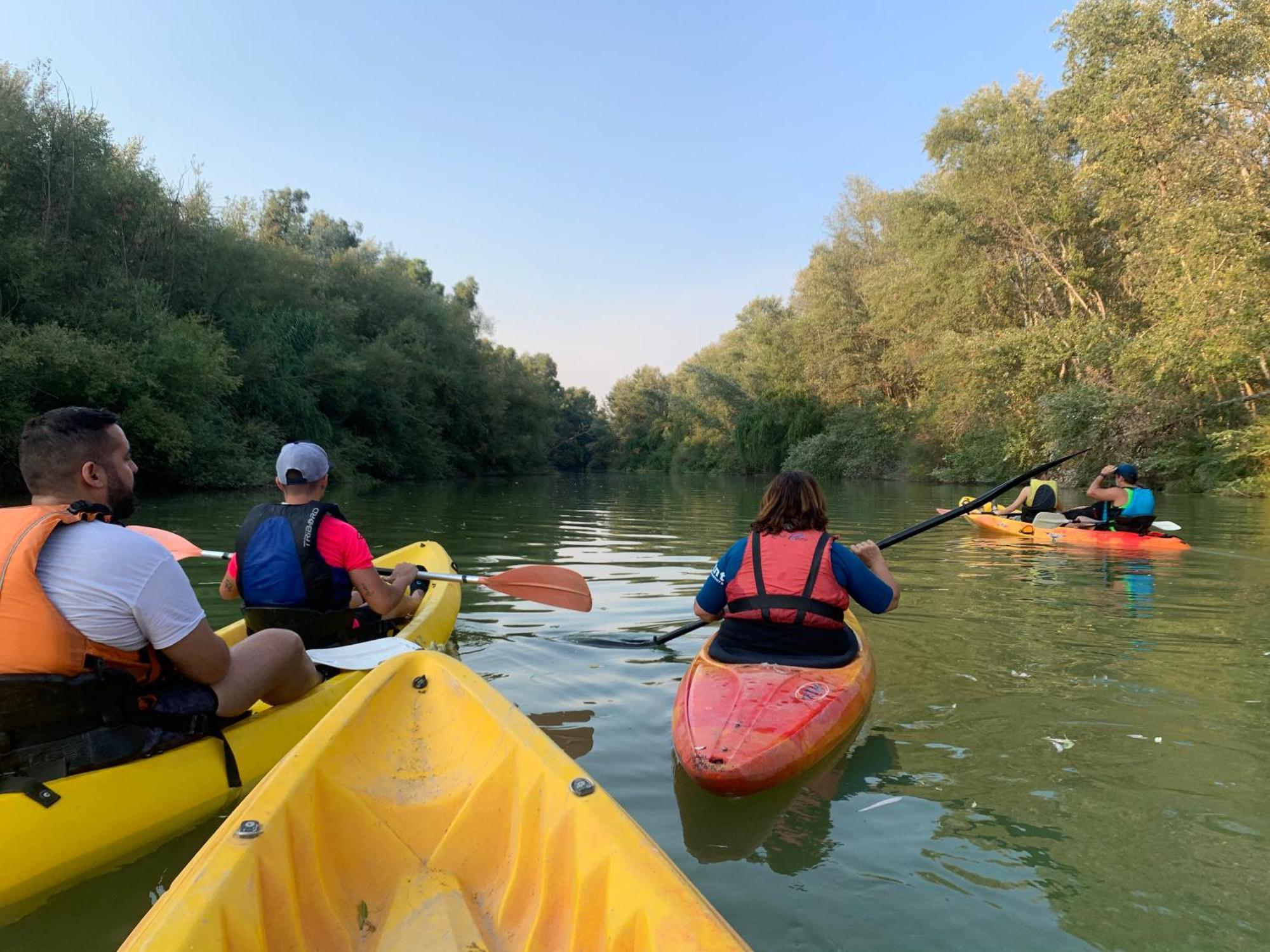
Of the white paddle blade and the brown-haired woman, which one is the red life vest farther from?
the white paddle blade

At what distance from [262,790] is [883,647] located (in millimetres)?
4155

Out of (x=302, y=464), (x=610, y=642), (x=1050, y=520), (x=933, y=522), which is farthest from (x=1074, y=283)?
(x=302, y=464)

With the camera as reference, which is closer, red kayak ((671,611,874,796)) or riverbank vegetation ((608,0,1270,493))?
red kayak ((671,611,874,796))

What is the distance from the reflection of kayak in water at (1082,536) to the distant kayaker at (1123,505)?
5.4 inches

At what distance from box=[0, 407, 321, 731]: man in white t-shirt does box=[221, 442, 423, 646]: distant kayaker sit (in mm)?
913

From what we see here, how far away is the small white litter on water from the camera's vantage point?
10.0 ft

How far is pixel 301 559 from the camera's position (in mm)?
3781

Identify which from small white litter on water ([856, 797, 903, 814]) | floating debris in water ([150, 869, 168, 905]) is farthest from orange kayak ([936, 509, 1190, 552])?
floating debris in water ([150, 869, 168, 905])

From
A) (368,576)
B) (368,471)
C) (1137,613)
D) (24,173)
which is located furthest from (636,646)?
(368,471)

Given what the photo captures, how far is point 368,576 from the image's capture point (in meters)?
3.94

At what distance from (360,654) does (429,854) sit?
1.69 metres

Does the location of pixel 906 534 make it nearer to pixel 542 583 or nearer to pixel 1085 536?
pixel 542 583

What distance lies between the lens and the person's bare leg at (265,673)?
9.80ft

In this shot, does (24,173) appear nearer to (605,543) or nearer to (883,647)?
(605,543)
